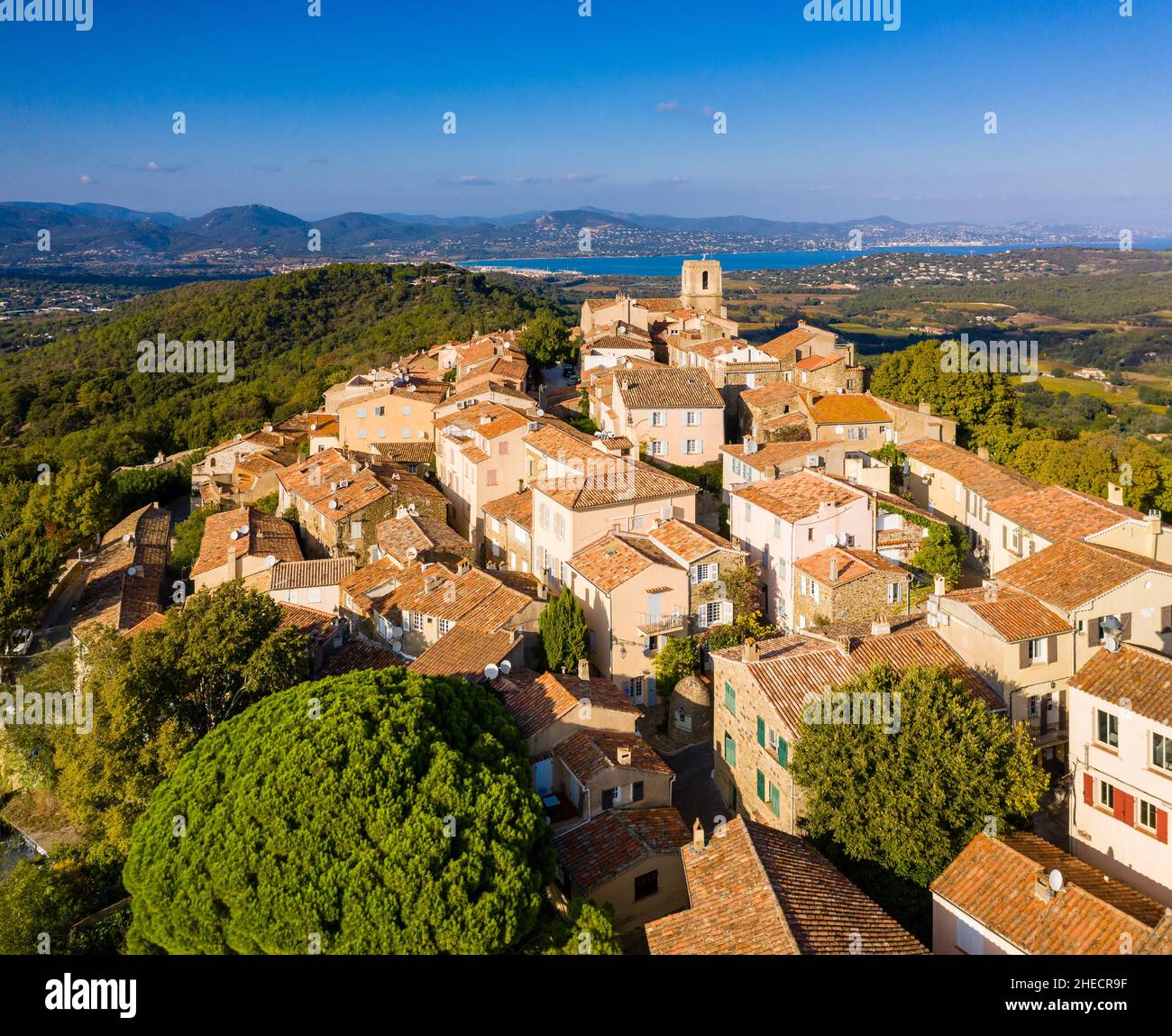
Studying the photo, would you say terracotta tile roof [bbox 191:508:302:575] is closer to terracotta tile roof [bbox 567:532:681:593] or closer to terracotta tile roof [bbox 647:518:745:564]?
terracotta tile roof [bbox 567:532:681:593]

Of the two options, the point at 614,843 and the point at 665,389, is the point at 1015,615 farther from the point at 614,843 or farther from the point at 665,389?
the point at 665,389

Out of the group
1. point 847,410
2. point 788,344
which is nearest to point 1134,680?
point 847,410

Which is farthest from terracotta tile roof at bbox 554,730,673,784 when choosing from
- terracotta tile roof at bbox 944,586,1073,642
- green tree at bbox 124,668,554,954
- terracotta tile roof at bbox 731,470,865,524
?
terracotta tile roof at bbox 731,470,865,524

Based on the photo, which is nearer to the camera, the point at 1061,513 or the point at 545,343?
the point at 1061,513

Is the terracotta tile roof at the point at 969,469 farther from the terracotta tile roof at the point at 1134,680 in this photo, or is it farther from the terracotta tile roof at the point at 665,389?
the terracotta tile roof at the point at 1134,680
